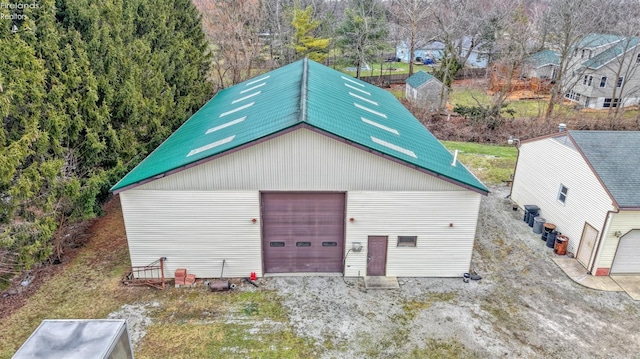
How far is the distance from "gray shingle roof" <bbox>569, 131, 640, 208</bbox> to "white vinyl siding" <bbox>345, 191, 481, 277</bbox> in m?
4.70

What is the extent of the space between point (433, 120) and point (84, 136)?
26.7 m

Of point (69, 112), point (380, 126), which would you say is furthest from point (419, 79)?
point (69, 112)

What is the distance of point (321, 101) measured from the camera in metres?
16.0

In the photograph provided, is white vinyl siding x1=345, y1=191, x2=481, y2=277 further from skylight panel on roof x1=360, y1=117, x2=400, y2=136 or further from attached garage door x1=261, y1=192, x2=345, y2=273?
skylight panel on roof x1=360, y1=117, x2=400, y2=136

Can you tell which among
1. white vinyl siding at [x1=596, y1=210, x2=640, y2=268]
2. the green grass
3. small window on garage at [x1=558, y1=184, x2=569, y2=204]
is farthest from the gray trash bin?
the green grass

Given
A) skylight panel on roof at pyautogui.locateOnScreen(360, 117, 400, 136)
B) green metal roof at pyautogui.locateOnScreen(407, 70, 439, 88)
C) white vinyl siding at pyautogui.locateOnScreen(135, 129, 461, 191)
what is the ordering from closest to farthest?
white vinyl siding at pyautogui.locateOnScreen(135, 129, 461, 191), skylight panel on roof at pyautogui.locateOnScreen(360, 117, 400, 136), green metal roof at pyautogui.locateOnScreen(407, 70, 439, 88)

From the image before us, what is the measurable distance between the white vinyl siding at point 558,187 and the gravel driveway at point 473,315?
2052 mm

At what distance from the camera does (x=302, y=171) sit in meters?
12.8

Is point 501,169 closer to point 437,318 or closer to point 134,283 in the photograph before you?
point 437,318

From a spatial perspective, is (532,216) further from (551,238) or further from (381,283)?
(381,283)

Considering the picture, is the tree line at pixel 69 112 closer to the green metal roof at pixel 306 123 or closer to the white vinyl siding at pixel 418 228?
the green metal roof at pixel 306 123

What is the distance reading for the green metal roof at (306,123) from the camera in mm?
12844

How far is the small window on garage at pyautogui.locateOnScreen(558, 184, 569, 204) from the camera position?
52.5 feet

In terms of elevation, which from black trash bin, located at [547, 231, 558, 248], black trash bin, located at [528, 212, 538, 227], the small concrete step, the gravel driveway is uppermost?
black trash bin, located at [528, 212, 538, 227]
